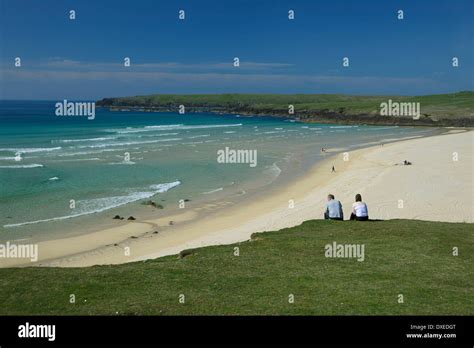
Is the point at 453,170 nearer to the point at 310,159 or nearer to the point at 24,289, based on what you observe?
the point at 310,159

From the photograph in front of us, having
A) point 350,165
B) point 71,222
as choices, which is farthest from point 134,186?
point 350,165

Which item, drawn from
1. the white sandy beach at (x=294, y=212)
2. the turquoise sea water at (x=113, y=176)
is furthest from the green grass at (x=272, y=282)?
the turquoise sea water at (x=113, y=176)

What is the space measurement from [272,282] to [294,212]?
644 inches

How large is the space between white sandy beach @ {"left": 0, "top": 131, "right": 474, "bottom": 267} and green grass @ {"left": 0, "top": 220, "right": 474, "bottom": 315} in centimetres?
715

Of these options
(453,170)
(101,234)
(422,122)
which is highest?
(422,122)

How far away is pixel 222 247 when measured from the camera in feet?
50.7

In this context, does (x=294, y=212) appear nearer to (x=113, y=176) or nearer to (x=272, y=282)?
(x=272, y=282)

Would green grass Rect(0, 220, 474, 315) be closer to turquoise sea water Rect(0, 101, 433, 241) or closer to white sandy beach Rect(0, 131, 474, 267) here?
white sandy beach Rect(0, 131, 474, 267)

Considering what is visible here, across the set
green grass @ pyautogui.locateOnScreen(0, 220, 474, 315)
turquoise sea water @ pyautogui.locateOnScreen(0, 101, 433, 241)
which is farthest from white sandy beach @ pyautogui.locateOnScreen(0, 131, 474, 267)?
green grass @ pyautogui.locateOnScreen(0, 220, 474, 315)

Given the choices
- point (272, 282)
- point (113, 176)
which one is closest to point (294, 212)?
point (272, 282)

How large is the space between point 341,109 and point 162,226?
5019 inches

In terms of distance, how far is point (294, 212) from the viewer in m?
28.1
